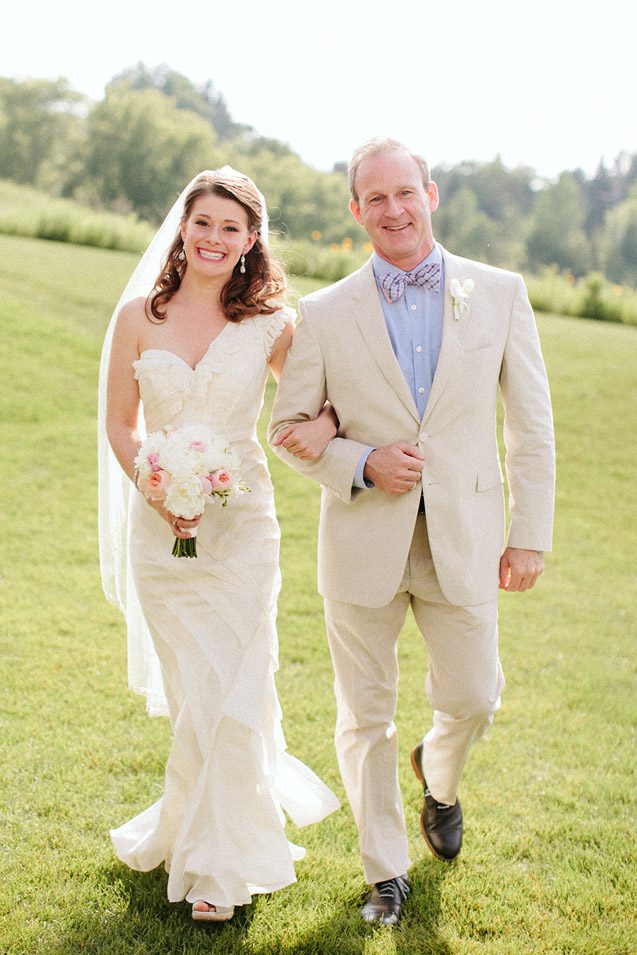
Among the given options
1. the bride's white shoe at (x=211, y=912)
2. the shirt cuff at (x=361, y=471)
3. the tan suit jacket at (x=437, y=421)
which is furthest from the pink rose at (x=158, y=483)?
the bride's white shoe at (x=211, y=912)

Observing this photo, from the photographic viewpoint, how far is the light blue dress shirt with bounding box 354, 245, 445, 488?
12.1 ft

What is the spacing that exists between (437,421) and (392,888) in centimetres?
175

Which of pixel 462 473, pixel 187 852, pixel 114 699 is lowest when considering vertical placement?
pixel 114 699

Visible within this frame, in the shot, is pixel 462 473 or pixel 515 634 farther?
pixel 515 634

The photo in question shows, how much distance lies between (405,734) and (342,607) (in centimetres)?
201

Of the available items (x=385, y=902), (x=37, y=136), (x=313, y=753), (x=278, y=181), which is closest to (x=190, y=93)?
(x=278, y=181)

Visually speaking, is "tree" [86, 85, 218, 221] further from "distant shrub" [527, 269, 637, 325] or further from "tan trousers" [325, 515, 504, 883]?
"tan trousers" [325, 515, 504, 883]

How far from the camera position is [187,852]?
364 centimetres

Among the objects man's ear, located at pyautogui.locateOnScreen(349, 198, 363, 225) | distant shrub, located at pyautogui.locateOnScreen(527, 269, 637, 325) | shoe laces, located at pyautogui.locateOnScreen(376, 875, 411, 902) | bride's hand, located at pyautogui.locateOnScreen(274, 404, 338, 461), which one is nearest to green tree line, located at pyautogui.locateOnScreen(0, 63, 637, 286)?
distant shrub, located at pyautogui.locateOnScreen(527, 269, 637, 325)

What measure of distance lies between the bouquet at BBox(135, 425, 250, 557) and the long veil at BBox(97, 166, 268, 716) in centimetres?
60

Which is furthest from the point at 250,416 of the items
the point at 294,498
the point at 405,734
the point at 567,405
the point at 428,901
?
the point at 567,405

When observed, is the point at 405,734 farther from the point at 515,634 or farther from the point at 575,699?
the point at 515,634

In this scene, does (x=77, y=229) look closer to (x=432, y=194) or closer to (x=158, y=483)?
(x=432, y=194)

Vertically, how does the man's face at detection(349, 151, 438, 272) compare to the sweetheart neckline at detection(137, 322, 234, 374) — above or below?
above
